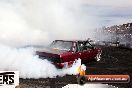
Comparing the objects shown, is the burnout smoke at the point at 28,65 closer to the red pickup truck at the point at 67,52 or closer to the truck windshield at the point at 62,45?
the red pickup truck at the point at 67,52

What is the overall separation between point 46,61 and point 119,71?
3.53 m

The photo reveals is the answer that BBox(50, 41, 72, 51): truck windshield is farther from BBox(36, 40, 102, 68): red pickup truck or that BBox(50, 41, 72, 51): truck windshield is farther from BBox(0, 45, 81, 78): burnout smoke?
BBox(0, 45, 81, 78): burnout smoke

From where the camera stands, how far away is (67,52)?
1309cm

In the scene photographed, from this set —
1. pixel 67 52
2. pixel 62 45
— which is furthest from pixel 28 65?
pixel 62 45

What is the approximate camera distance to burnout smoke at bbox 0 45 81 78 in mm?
11878

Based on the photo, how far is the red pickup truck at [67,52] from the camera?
12519mm

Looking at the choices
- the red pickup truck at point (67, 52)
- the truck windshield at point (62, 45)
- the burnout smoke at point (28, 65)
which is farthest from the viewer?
the truck windshield at point (62, 45)

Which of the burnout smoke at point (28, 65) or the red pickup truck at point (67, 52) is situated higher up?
the red pickup truck at point (67, 52)

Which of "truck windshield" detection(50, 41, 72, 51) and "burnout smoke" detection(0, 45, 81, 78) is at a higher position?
"truck windshield" detection(50, 41, 72, 51)

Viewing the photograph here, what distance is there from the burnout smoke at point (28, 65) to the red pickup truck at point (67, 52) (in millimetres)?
333

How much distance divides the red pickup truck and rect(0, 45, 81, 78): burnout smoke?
0.33 metres

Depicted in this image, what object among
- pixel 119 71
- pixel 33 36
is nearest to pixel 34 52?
pixel 119 71

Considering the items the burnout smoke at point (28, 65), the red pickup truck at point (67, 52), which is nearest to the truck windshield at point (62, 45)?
the red pickup truck at point (67, 52)

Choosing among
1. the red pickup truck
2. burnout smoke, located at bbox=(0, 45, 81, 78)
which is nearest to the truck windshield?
the red pickup truck
